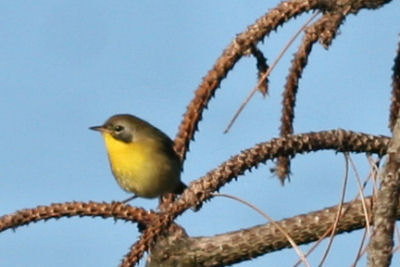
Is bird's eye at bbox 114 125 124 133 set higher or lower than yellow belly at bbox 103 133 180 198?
higher

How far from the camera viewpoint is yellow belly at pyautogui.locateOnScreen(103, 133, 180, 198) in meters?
5.80

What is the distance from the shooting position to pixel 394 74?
3260mm

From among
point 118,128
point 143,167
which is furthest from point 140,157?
point 118,128

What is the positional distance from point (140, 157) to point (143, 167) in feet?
0.28

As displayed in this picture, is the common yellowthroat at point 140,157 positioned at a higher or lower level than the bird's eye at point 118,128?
lower

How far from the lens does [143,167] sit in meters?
5.96

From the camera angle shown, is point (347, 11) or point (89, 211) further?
point (347, 11)

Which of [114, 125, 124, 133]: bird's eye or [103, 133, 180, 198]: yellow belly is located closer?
[103, 133, 180, 198]: yellow belly

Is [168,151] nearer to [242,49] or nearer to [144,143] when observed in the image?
[144,143]

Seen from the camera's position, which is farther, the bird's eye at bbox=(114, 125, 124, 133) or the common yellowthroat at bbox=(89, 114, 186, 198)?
the bird's eye at bbox=(114, 125, 124, 133)

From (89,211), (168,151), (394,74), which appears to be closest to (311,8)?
(394,74)

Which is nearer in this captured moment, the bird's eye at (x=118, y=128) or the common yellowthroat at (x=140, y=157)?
the common yellowthroat at (x=140, y=157)

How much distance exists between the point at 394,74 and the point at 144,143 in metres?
3.05

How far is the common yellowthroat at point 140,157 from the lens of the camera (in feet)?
19.1
